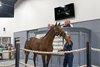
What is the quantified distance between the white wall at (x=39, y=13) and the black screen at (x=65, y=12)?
24cm

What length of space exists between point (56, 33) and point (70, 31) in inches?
117

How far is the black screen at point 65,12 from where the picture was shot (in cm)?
1182

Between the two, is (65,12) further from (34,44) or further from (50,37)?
(50,37)

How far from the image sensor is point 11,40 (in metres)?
20.5

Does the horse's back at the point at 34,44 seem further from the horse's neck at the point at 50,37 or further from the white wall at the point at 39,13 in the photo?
the white wall at the point at 39,13

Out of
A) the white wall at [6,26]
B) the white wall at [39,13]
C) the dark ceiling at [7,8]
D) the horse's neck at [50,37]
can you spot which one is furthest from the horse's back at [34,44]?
the white wall at [6,26]

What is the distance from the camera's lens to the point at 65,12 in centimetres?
1243

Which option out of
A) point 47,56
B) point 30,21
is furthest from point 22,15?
point 47,56

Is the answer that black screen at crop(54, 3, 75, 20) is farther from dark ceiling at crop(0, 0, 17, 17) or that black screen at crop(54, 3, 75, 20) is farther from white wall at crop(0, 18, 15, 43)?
white wall at crop(0, 18, 15, 43)

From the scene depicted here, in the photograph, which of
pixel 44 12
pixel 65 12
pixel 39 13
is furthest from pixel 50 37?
pixel 39 13

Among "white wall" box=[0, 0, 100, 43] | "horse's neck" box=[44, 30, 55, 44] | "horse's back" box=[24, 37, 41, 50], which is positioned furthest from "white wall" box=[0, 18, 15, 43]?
"horse's neck" box=[44, 30, 55, 44]

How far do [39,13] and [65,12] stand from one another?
3.21 meters

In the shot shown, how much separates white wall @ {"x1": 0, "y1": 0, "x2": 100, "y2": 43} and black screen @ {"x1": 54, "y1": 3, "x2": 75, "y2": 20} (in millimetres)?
235

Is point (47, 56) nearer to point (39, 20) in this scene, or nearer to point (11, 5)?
point (39, 20)
